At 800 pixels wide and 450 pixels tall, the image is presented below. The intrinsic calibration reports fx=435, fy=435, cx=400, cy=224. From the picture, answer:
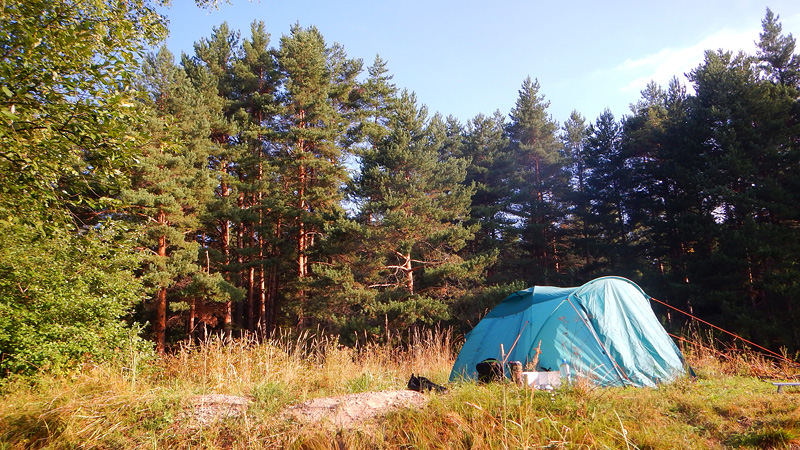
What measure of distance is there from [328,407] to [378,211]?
507 inches

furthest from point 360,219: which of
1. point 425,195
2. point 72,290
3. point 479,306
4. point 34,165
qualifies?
point 34,165

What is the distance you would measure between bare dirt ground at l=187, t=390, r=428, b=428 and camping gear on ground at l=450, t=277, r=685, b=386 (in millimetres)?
2121

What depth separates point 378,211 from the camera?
1655cm

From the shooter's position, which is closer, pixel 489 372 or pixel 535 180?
pixel 489 372

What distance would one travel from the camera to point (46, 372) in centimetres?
601

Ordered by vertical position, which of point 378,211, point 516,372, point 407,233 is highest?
point 378,211

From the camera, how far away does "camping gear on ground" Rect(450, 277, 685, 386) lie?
5918 millimetres

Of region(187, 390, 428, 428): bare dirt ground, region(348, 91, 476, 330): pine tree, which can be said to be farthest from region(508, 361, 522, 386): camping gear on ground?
region(348, 91, 476, 330): pine tree

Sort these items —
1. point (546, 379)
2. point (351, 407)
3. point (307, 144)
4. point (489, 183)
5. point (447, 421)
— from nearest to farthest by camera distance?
1. point (447, 421)
2. point (351, 407)
3. point (546, 379)
4. point (307, 144)
5. point (489, 183)

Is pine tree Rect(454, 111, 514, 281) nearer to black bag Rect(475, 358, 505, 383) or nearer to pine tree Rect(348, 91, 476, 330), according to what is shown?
pine tree Rect(348, 91, 476, 330)

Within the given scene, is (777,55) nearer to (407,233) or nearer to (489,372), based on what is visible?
(407,233)

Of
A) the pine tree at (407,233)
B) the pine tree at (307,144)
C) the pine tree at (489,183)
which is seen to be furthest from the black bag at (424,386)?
the pine tree at (489,183)

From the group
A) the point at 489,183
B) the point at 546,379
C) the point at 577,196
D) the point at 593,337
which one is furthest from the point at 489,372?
the point at 489,183

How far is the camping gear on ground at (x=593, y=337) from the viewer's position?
5918 millimetres
